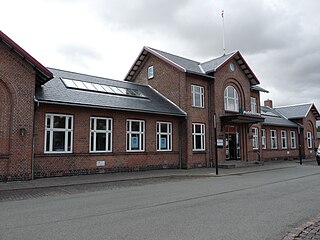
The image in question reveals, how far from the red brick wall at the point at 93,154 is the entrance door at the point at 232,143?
5.49 m

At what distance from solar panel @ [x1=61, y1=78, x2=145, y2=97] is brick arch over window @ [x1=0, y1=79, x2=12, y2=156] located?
409 centimetres

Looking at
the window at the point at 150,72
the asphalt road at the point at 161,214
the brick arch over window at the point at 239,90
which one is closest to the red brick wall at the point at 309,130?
the brick arch over window at the point at 239,90

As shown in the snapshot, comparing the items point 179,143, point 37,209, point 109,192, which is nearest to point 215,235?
point 37,209

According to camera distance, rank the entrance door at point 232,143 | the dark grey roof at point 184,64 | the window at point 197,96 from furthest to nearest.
Answer: the entrance door at point 232,143 < the dark grey roof at point 184,64 < the window at point 197,96

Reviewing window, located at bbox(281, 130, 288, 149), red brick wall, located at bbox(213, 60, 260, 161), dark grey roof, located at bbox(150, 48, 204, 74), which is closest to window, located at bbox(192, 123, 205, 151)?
red brick wall, located at bbox(213, 60, 260, 161)

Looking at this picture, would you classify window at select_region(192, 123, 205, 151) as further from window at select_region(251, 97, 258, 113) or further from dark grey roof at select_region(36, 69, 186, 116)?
window at select_region(251, 97, 258, 113)

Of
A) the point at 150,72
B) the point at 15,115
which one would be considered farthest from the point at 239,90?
the point at 15,115

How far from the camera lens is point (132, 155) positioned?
17.4 metres

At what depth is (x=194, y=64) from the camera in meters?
24.0

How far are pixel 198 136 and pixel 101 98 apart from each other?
7.85m

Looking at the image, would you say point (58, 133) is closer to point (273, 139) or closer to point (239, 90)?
point (239, 90)

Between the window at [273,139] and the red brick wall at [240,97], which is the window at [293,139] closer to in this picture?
the window at [273,139]

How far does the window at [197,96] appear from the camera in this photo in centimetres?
2105

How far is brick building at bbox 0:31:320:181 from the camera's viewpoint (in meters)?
13.1
